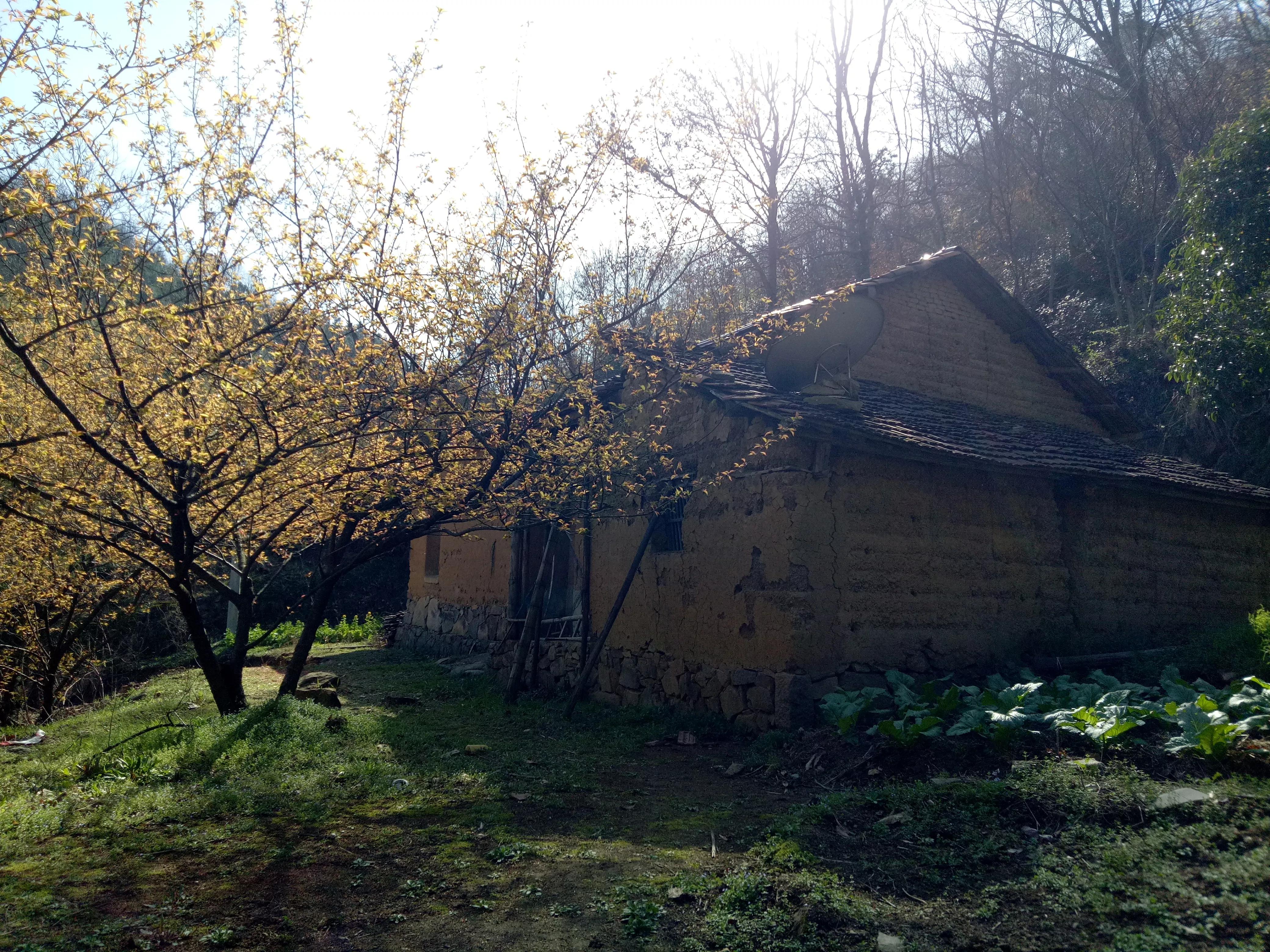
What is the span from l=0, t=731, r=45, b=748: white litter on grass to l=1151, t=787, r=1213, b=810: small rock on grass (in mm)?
9113

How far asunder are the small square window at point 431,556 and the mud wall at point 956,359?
9850 mm

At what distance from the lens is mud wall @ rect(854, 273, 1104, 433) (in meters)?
11.6

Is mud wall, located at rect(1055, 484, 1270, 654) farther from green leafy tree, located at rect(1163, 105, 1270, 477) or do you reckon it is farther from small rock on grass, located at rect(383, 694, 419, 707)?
small rock on grass, located at rect(383, 694, 419, 707)

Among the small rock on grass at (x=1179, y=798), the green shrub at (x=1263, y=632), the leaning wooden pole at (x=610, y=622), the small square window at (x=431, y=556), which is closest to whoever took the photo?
the small rock on grass at (x=1179, y=798)

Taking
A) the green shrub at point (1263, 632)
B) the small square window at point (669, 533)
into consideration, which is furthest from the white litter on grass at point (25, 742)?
the green shrub at point (1263, 632)

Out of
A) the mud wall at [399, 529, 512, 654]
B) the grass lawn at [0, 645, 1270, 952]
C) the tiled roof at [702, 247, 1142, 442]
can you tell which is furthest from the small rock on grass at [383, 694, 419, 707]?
the tiled roof at [702, 247, 1142, 442]

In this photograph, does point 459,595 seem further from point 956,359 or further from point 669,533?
point 956,359

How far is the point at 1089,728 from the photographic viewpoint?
18.7 ft

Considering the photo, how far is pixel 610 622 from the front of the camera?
9438 millimetres

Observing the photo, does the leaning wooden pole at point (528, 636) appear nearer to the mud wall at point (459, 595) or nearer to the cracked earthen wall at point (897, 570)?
the cracked earthen wall at point (897, 570)

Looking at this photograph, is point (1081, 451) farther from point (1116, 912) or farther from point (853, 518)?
point (1116, 912)

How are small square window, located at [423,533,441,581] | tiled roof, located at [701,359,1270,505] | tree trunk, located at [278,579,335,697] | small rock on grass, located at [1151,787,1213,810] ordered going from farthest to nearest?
1. small square window, located at [423,533,441,581]
2. tree trunk, located at [278,579,335,697]
3. tiled roof, located at [701,359,1270,505]
4. small rock on grass, located at [1151,787,1213,810]

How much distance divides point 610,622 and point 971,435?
4544 mm

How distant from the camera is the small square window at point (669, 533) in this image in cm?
960
